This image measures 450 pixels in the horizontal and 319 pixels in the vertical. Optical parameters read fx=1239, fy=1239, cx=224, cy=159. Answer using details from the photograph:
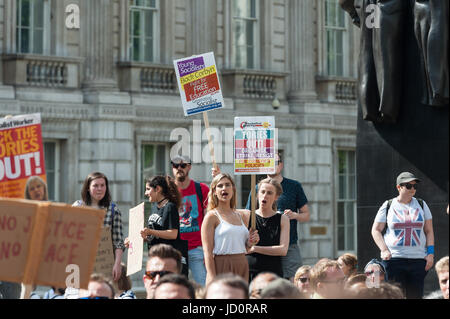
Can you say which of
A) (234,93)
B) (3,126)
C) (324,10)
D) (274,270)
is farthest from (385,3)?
(324,10)

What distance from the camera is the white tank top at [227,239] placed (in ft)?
37.5

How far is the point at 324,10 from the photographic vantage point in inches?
1206

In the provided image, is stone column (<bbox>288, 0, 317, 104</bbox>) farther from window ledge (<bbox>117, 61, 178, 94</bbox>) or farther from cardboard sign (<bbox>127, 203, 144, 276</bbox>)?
cardboard sign (<bbox>127, 203, 144, 276</bbox>)

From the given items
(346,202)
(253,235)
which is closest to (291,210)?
(253,235)

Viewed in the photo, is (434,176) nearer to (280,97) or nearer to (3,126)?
(3,126)

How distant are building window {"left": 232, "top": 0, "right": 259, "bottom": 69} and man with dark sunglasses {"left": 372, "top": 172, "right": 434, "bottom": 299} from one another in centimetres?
1755

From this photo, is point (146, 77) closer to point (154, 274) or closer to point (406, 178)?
point (406, 178)

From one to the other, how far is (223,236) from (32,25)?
587 inches

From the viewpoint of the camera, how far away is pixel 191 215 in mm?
13000

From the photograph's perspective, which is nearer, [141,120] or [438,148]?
[438,148]

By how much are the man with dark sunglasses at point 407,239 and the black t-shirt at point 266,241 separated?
986 mm

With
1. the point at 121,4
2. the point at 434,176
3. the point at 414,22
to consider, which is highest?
the point at 121,4
